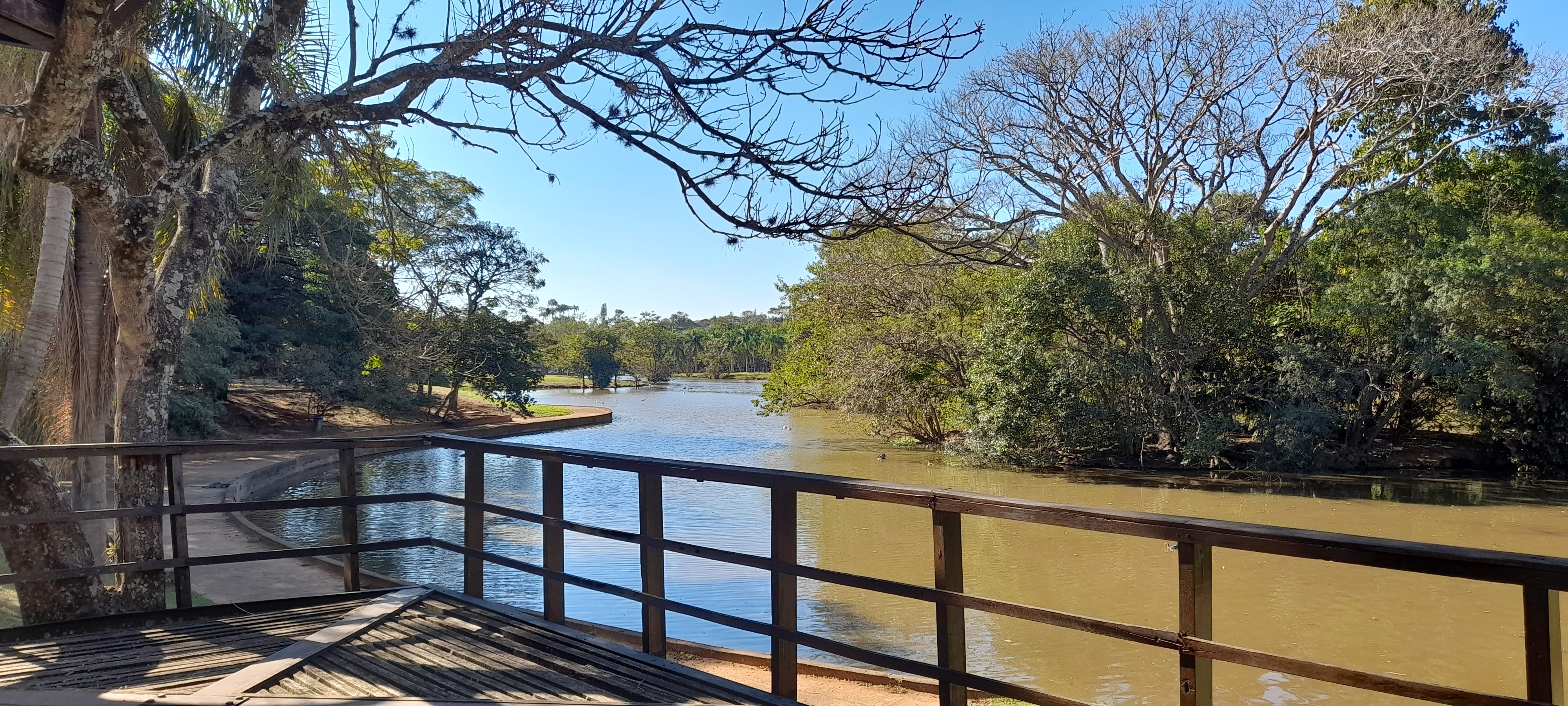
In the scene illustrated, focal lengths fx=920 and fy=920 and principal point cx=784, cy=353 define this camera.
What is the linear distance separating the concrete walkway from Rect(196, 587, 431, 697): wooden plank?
176cm

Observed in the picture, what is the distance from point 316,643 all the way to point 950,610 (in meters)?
2.55

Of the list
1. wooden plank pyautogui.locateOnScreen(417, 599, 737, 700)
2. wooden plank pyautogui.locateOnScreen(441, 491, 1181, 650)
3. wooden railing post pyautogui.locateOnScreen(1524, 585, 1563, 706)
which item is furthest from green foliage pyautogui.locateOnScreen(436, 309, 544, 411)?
wooden railing post pyautogui.locateOnScreen(1524, 585, 1563, 706)

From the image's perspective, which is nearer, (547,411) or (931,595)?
(931,595)

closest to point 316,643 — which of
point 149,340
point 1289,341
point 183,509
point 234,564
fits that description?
point 183,509

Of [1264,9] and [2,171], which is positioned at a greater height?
[1264,9]

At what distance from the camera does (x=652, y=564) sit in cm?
358

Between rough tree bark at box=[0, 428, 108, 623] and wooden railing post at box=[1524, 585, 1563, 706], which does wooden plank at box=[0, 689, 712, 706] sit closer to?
rough tree bark at box=[0, 428, 108, 623]

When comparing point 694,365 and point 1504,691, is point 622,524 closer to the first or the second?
point 1504,691

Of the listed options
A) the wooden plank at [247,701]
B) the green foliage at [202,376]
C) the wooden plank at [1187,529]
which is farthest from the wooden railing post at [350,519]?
the green foliage at [202,376]

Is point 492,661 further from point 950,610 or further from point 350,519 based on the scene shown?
point 950,610

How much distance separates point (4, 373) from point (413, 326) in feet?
54.4

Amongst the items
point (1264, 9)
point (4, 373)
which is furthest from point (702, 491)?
point (1264, 9)

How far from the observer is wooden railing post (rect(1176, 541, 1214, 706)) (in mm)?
2291

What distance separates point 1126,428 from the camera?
18.1 meters
